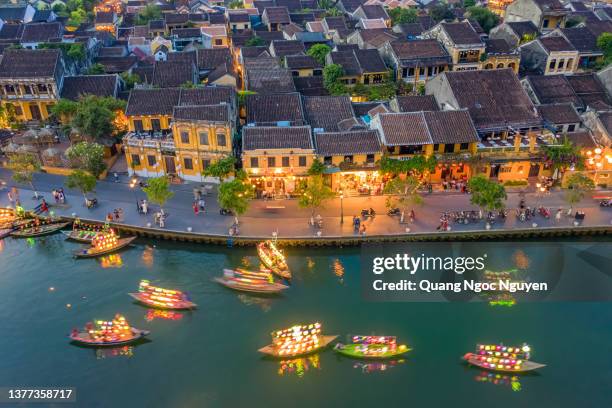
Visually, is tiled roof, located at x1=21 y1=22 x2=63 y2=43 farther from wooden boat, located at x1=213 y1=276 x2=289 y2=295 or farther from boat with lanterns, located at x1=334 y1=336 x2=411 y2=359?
boat with lanterns, located at x1=334 y1=336 x2=411 y2=359

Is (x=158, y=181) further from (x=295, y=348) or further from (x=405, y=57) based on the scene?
(x=405, y=57)

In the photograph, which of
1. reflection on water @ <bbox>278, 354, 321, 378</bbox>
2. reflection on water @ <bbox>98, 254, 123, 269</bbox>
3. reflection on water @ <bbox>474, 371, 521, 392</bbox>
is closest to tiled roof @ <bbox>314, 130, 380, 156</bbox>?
reflection on water @ <bbox>98, 254, 123, 269</bbox>

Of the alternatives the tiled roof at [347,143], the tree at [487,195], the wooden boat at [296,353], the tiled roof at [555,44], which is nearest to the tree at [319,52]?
the tiled roof at [347,143]

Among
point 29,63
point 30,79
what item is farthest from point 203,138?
point 29,63

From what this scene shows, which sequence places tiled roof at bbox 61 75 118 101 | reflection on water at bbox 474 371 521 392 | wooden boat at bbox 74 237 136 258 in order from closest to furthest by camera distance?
reflection on water at bbox 474 371 521 392
wooden boat at bbox 74 237 136 258
tiled roof at bbox 61 75 118 101

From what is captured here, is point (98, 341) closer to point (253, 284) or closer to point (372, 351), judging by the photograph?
point (253, 284)

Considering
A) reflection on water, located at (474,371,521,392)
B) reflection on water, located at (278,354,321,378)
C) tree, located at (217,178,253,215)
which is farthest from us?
tree, located at (217,178,253,215)
